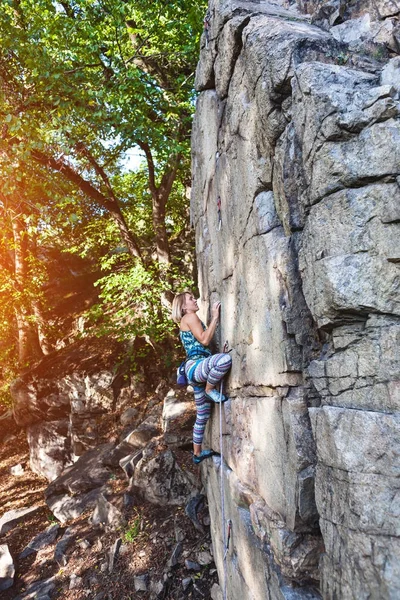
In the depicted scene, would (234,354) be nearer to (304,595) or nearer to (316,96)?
(304,595)

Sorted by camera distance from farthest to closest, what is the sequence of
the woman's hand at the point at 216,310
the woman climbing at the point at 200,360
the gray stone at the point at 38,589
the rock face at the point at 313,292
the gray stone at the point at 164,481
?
the gray stone at the point at 164,481 → the gray stone at the point at 38,589 → the woman's hand at the point at 216,310 → the woman climbing at the point at 200,360 → the rock face at the point at 313,292

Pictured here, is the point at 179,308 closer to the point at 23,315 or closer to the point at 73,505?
the point at 73,505

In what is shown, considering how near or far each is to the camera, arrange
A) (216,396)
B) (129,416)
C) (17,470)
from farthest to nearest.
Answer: (17,470), (129,416), (216,396)

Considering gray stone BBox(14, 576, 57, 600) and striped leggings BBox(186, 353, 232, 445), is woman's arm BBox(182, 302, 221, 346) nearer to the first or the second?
striped leggings BBox(186, 353, 232, 445)

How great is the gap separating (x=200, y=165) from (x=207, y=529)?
18.1ft

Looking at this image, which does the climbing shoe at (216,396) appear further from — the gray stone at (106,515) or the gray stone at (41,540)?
the gray stone at (41,540)

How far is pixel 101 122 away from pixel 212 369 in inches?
234

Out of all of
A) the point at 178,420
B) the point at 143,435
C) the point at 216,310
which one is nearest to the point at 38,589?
the point at 143,435

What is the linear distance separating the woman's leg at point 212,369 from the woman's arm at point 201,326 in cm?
23

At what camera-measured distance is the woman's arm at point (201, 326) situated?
4.44 metres

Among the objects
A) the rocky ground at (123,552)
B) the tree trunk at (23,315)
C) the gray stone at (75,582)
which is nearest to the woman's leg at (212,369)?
the rocky ground at (123,552)

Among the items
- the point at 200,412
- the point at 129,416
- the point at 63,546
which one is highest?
the point at 200,412

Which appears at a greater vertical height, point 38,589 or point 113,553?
point 113,553

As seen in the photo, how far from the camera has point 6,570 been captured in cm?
717
